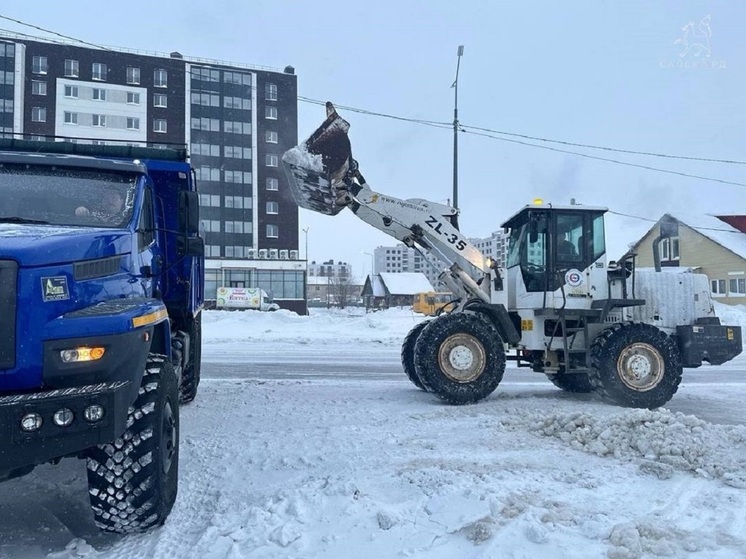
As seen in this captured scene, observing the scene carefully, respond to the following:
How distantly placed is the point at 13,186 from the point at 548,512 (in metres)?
4.63

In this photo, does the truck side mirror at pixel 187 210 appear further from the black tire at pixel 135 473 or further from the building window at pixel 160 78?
the building window at pixel 160 78

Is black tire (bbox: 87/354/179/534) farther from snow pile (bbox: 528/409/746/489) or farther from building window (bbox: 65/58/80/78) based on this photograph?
building window (bbox: 65/58/80/78)

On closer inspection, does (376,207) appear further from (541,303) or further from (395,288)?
(395,288)

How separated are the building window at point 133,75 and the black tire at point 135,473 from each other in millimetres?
60788

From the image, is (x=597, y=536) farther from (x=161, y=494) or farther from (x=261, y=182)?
(x=261, y=182)

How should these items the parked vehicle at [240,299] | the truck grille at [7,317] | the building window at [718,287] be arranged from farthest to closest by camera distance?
the parked vehicle at [240,299]
the building window at [718,287]
the truck grille at [7,317]

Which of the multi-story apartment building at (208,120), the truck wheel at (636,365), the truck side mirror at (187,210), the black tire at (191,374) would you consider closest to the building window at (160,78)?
the multi-story apartment building at (208,120)

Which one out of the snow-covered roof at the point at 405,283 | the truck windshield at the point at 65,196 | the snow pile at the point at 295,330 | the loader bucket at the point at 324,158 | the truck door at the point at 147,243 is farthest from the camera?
the snow-covered roof at the point at 405,283

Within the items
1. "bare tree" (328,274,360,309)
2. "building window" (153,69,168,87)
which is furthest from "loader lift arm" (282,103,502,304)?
"bare tree" (328,274,360,309)

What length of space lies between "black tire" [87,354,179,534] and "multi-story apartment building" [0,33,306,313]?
5329cm

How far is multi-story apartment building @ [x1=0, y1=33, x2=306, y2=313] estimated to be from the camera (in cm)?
5547

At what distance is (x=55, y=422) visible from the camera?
3344 millimetres

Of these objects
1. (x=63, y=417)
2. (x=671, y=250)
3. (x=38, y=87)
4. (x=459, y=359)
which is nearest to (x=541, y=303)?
(x=459, y=359)

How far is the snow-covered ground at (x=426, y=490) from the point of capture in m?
3.77
